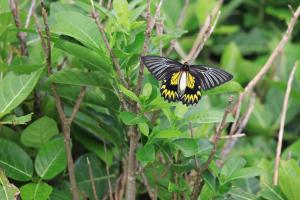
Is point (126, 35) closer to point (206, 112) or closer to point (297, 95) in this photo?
point (206, 112)

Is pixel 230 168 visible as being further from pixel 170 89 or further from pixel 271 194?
pixel 170 89

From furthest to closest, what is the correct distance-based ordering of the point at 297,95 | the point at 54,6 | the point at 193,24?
1. the point at 193,24
2. the point at 297,95
3. the point at 54,6

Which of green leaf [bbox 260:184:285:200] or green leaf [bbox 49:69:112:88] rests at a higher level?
green leaf [bbox 49:69:112:88]

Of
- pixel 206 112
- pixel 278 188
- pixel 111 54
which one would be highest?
pixel 111 54

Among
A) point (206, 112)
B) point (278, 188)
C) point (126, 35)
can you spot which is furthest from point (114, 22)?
point (278, 188)

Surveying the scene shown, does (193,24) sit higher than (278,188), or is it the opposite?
(193,24)

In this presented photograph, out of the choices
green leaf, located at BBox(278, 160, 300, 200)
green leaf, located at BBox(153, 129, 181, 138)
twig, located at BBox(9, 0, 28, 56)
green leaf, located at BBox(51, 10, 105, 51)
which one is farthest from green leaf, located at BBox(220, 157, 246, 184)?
twig, located at BBox(9, 0, 28, 56)

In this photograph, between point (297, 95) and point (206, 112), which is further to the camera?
point (297, 95)

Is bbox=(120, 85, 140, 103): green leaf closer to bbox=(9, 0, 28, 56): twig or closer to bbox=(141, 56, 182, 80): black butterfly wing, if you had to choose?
bbox=(141, 56, 182, 80): black butterfly wing
